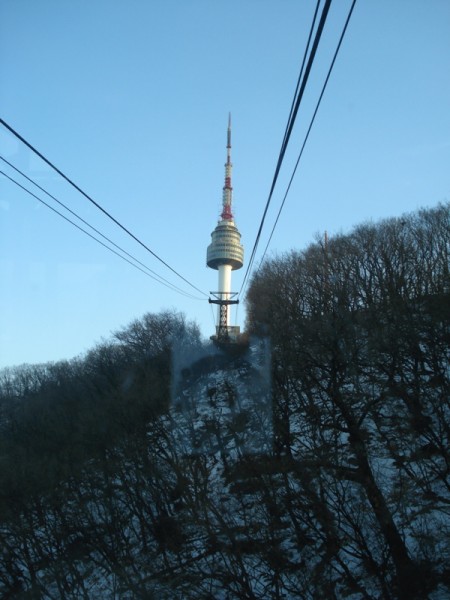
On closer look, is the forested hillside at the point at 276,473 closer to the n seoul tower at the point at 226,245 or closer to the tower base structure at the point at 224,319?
the tower base structure at the point at 224,319

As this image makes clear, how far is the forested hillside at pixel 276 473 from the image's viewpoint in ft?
32.9

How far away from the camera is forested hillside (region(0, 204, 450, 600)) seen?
1004 centimetres

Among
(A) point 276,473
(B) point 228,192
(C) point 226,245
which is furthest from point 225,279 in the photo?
(A) point 276,473

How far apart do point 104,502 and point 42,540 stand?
10.4 ft

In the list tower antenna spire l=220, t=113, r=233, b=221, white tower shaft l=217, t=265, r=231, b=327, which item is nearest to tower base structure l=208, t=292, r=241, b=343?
white tower shaft l=217, t=265, r=231, b=327

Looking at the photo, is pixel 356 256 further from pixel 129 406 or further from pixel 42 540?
pixel 42 540

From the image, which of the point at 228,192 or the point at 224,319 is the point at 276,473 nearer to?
the point at 224,319

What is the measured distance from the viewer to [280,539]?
37.8 feet

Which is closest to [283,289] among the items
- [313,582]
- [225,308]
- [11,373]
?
[313,582]

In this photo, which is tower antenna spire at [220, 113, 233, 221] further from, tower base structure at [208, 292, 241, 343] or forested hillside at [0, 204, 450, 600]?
forested hillside at [0, 204, 450, 600]

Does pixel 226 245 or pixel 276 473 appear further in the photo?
pixel 226 245

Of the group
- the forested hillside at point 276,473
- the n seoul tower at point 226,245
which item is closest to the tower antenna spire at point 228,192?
the n seoul tower at point 226,245

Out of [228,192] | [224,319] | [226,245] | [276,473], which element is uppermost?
[228,192]

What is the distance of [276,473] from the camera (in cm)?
1396
